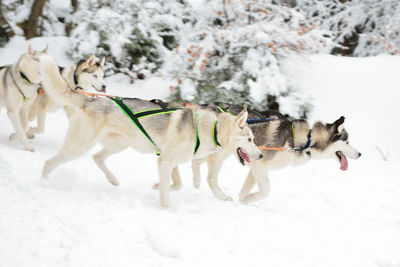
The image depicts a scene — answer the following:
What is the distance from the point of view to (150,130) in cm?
364

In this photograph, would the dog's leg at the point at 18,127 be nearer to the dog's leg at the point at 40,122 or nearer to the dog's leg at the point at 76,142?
the dog's leg at the point at 40,122

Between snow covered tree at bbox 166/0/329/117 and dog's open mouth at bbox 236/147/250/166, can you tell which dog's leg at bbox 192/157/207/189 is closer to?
dog's open mouth at bbox 236/147/250/166

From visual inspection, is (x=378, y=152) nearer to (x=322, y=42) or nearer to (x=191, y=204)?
(x=322, y=42)

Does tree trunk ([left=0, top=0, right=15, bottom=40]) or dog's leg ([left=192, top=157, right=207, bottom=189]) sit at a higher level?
tree trunk ([left=0, top=0, right=15, bottom=40])

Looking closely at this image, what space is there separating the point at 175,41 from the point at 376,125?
6.91 metres

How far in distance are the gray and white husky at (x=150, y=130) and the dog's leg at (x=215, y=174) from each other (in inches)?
27.1

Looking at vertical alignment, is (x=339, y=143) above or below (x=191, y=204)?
above

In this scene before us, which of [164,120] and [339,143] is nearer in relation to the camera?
[164,120]

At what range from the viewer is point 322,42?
820 cm

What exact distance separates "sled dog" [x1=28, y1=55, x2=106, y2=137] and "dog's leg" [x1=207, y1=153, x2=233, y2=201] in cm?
251

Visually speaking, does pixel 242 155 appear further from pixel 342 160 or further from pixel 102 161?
pixel 102 161

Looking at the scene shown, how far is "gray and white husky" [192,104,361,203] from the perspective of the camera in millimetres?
4070

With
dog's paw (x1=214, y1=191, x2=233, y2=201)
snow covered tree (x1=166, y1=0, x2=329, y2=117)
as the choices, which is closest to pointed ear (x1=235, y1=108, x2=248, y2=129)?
dog's paw (x1=214, y1=191, x2=233, y2=201)

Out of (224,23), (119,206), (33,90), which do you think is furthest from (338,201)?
(224,23)
